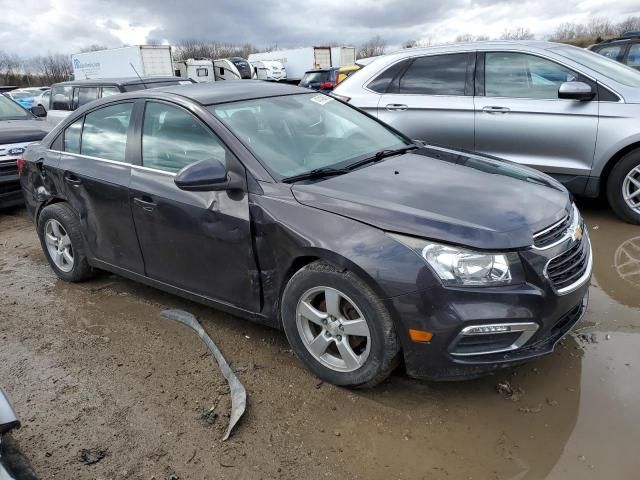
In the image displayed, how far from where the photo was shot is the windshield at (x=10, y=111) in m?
8.23

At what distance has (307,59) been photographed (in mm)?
35656

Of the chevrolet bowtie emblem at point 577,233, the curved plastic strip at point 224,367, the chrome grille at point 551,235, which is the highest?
the chrome grille at point 551,235

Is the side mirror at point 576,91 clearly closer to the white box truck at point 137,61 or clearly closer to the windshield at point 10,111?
the windshield at point 10,111

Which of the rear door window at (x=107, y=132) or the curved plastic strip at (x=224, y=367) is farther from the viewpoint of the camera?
the rear door window at (x=107, y=132)

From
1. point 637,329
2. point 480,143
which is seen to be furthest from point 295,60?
point 637,329

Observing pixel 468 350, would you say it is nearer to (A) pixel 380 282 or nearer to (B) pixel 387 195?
(A) pixel 380 282

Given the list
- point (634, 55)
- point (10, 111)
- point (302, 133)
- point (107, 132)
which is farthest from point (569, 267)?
point (10, 111)

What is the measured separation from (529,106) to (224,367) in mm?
4073

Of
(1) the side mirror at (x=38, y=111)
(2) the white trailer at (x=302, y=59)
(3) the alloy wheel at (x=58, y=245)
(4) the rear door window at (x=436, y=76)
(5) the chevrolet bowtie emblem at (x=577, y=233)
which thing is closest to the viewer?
(5) the chevrolet bowtie emblem at (x=577, y=233)

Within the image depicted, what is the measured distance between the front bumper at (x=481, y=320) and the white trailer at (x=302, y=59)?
110ft

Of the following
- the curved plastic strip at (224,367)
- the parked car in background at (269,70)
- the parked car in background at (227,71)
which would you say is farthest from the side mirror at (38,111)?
the parked car in background at (269,70)

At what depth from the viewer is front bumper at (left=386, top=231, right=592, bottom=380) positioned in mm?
2469

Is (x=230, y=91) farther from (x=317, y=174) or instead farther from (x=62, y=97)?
(x=62, y=97)

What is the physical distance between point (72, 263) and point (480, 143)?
421 cm
